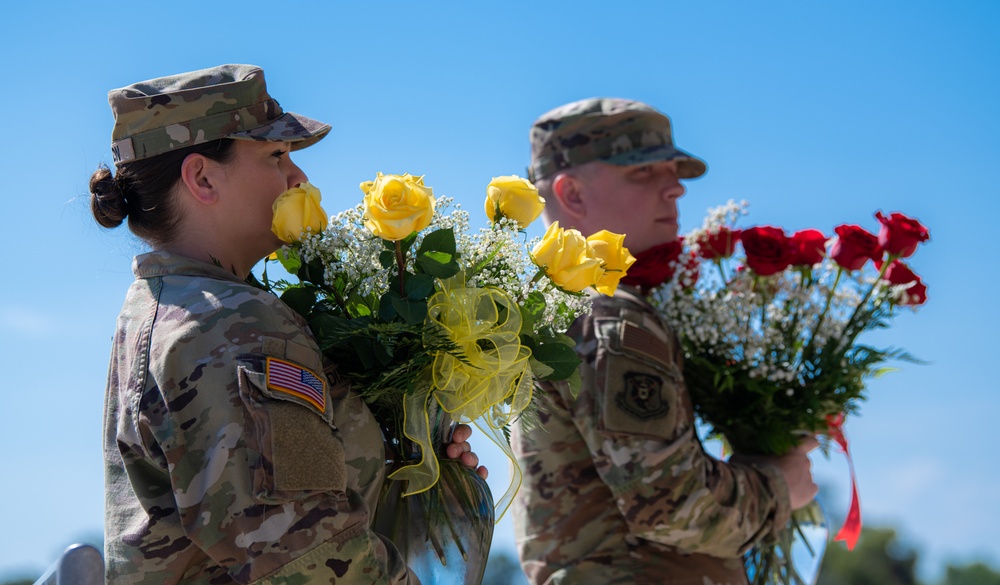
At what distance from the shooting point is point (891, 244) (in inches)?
165

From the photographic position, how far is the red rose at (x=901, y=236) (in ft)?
13.7

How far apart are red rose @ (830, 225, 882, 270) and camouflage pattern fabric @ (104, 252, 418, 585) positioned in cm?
241

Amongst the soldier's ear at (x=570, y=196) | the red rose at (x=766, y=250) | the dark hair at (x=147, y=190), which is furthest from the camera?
the soldier's ear at (x=570, y=196)

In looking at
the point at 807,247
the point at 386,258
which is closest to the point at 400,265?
the point at 386,258

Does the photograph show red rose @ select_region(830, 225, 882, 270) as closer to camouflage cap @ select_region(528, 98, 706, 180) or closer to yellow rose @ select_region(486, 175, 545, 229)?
camouflage cap @ select_region(528, 98, 706, 180)

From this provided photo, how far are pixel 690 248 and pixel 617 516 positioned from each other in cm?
112

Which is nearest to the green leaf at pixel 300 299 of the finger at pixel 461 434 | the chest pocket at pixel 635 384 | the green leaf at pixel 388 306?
the green leaf at pixel 388 306

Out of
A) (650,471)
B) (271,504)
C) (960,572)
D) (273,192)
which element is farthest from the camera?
(960,572)

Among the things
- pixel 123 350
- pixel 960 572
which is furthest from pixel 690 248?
pixel 960 572

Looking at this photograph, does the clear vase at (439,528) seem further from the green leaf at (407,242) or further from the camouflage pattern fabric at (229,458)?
the green leaf at (407,242)

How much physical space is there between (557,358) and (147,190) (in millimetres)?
1069

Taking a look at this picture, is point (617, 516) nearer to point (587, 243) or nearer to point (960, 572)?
point (587, 243)

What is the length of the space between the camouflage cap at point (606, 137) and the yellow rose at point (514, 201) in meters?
1.46

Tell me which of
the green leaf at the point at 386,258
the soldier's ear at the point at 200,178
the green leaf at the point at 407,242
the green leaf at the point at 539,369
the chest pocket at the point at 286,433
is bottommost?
the chest pocket at the point at 286,433
